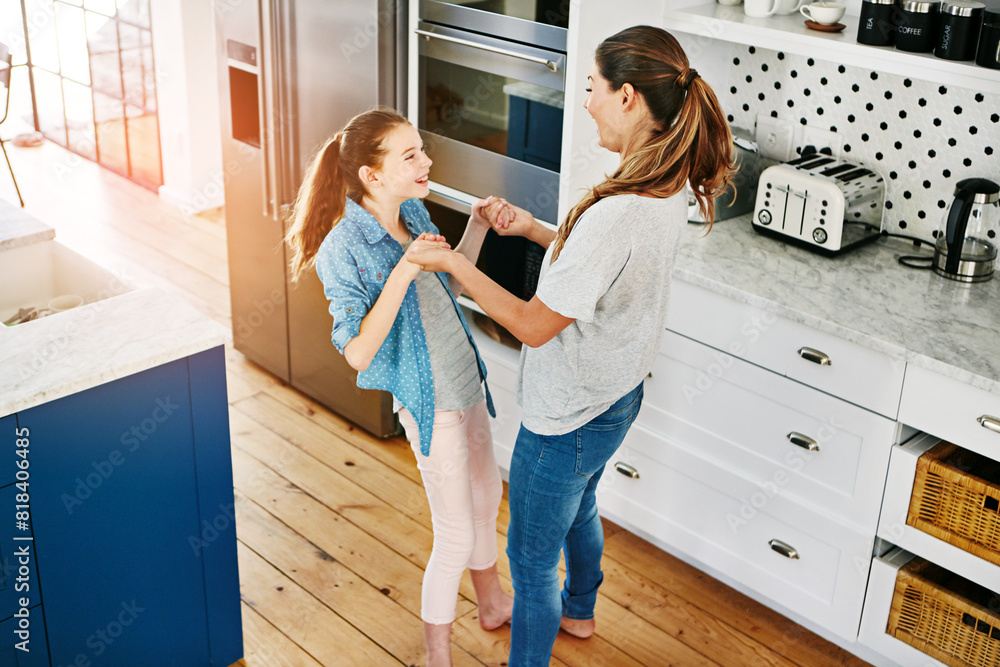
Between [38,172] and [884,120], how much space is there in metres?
4.89

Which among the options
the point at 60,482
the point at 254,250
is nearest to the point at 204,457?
the point at 60,482

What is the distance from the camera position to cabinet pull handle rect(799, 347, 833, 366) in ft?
7.32

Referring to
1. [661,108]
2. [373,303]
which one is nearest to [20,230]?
[373,303]

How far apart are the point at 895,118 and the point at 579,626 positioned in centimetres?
151

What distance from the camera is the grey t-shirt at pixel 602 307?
169 cm

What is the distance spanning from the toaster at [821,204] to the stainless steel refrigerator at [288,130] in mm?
1078

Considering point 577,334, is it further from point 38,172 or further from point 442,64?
point 38,172

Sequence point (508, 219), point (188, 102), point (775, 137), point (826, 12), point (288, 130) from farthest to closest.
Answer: point (188, 102) < point (288, 130) < point (775, 137) < point (826, 12) < point (508, 219)

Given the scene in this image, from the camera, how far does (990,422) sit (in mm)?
1998

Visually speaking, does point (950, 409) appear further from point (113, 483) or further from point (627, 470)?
point (113, 483)

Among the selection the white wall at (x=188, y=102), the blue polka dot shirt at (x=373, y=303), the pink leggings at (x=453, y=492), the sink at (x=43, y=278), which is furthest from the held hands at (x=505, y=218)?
the white wall at (x=188, y=102)

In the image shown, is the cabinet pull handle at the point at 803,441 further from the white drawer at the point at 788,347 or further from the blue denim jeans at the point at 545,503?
the blue denim jeans at the point at 545,503

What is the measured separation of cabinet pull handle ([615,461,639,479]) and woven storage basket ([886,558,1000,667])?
72cm

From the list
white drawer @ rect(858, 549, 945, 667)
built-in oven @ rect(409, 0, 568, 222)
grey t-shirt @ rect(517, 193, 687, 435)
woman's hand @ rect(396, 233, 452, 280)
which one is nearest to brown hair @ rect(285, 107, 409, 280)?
woman's hand @ rect(396, 233, 452, 280)
